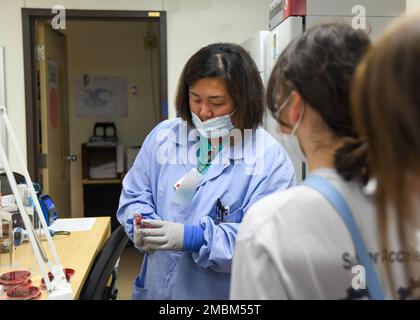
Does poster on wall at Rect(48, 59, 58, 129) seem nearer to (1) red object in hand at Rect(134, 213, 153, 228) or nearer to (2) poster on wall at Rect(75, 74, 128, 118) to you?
(2) poster on wall at Rect(75, 74, 128, 118)

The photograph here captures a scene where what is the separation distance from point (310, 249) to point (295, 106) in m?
0.23

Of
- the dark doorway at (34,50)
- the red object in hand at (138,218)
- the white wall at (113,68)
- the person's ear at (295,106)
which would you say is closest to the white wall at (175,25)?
the dark doorway at (34,50)

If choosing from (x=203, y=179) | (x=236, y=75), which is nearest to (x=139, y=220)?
(x=203, y=179)

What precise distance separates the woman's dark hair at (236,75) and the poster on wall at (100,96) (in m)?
3.29

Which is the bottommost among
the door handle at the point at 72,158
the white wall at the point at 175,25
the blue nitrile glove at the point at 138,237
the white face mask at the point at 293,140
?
the door handle at the point at 72,158

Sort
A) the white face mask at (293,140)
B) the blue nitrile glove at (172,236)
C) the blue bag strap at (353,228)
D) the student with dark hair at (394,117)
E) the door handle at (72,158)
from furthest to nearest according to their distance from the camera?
the door handle at (72,158), the blue nitrile glove at (172,236), the white face mask at (293,140), the blue bag strap at (353,228), the student with dark hair at (394,117)

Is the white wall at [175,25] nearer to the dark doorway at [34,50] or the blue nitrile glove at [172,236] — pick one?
the dark doorway at [34,50]

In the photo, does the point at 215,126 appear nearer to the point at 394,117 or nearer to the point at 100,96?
the point at 394,117

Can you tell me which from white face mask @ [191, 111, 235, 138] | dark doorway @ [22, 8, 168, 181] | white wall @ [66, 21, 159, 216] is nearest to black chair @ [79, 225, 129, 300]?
white face mask @ [191, 111, 235, 138]

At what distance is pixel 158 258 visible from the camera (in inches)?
51.2

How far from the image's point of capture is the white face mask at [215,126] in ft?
4.30

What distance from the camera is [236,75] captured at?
4.17 ft

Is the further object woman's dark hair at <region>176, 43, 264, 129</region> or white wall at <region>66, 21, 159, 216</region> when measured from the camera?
white wall at <region>66, 21, 159, 216</region>

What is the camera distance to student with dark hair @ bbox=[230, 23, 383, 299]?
1.90ft
